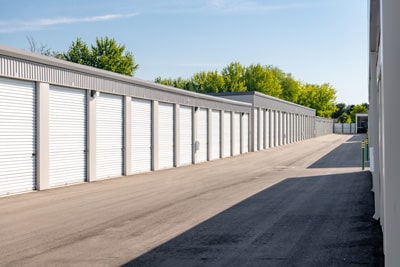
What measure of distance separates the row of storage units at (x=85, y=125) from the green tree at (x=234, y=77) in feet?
225

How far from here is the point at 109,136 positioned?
22484 millimetres

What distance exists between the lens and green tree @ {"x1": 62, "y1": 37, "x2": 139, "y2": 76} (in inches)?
3280

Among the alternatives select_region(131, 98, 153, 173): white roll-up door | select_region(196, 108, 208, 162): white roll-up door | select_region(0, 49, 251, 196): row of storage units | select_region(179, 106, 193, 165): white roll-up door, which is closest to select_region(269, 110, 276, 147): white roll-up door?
select_region(196, 108, 208, 162): white roll-up door

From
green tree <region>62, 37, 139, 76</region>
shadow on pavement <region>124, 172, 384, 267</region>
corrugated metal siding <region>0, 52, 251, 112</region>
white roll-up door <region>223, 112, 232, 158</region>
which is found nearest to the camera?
shadow on pavement <region>124, 172, 384, 267</region>

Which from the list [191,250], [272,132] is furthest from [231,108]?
[191,250]

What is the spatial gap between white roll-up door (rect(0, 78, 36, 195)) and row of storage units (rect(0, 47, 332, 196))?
0.03 metres

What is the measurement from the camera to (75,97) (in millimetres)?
19984

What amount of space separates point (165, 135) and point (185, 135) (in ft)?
11.0

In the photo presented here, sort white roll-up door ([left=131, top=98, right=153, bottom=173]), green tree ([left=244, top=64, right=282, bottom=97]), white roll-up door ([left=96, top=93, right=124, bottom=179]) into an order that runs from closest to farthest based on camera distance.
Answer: white roll-up door ([left=96, top=93, right=124, bottom=179]), white roll-up door ([left=131, top=98, right=153, bottom=173]), green tree ([left=244, top=64, right=282, bottom=97])

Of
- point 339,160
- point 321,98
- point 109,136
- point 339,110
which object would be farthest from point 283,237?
point 339,110

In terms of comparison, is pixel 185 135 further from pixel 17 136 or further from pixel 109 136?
pixel 17 136

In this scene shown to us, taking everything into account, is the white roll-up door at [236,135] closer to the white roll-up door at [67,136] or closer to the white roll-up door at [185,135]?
the white roll-up door at [185,135]

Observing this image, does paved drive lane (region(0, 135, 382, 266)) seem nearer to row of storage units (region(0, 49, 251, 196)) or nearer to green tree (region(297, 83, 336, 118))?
row of storage units (region(0, 49, 251, 196))

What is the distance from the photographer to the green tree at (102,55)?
83312mm
